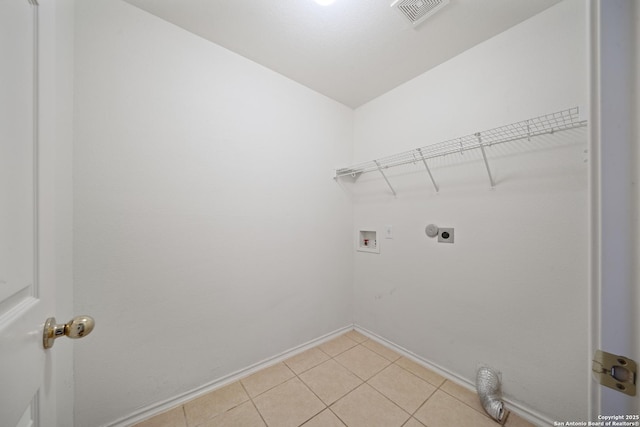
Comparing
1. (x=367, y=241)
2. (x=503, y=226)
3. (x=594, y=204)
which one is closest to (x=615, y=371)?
(x=594, y=204)

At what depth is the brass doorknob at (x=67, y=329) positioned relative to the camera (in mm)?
506

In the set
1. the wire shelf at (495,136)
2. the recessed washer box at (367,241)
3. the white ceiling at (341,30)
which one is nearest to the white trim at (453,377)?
the recessed washer box at (367,241)

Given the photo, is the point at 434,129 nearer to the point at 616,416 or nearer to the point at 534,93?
the point at 534,93

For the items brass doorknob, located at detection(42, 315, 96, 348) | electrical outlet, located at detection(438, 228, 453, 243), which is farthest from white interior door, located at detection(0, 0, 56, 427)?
electrical outlet, located at detection(438, 228, 453, 243)

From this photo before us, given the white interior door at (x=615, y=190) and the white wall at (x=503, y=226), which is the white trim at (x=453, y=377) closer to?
the white wall at (x=503, y=226)

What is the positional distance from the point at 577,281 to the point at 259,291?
186cm

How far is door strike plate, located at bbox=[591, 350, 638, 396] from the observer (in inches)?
15.9

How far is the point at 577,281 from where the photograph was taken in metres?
1.10

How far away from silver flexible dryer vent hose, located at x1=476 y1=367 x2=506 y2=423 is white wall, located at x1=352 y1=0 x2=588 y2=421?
2.9 inches

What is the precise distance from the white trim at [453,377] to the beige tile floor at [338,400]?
0.04 metres

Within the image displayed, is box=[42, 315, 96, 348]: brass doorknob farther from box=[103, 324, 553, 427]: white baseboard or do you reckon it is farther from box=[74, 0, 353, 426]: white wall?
box=[103, 324, 553, 427]: white baseboard

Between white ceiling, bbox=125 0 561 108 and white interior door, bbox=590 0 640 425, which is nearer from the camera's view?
white interior door, bbox=590 0 640 425

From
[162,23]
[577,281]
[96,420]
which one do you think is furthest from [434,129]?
[96,420]

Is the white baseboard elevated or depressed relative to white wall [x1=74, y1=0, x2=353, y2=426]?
depressed
